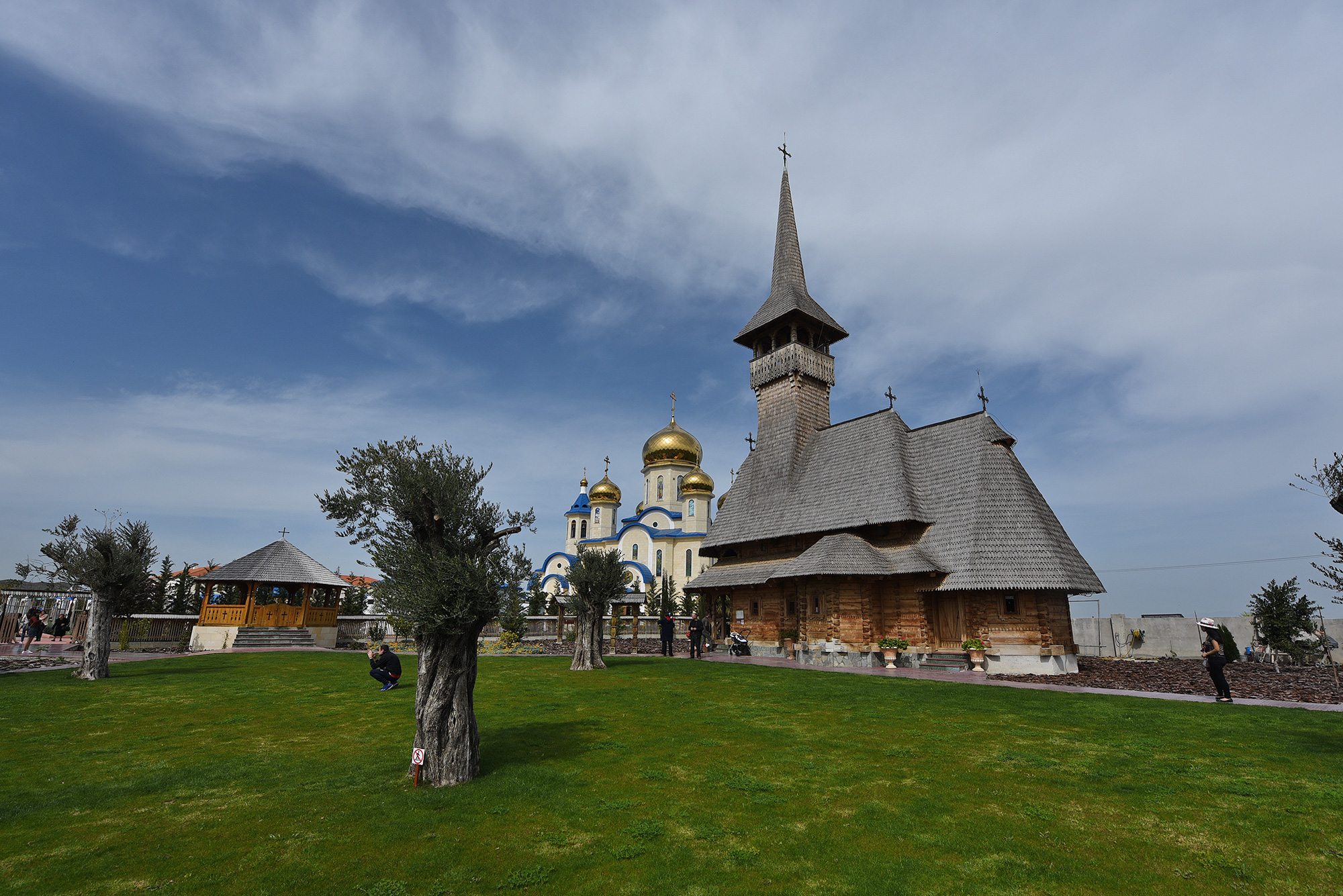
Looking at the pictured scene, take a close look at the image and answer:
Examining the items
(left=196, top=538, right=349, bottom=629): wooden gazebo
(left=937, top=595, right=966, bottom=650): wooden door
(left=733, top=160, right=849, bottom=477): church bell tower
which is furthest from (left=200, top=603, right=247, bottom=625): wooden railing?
(left=937, top=595, right=966, bottom=650): wooden door

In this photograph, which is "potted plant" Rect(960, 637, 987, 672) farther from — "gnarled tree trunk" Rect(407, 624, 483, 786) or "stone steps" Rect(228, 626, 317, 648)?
"stone steps" Rect(228, 626, 317, 648)

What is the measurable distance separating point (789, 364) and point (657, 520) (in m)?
32.7

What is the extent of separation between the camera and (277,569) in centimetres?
3039

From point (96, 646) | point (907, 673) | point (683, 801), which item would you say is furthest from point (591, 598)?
point (683, 801)

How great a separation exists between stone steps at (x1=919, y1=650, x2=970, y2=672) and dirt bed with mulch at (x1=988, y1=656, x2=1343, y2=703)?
165 centimetres

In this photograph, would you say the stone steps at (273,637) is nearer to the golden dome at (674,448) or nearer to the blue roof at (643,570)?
the blue roof at (643,570)

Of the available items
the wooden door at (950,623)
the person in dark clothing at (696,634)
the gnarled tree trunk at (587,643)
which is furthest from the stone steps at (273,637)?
the wooden door at (950,623)

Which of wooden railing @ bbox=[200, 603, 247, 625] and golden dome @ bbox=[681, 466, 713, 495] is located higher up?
golden dome @ bbox=[681, 466, 713, 495]

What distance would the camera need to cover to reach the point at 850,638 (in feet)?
75.9

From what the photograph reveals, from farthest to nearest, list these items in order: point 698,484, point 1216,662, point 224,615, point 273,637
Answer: point 698,484 → point 273,637 → point 224,615 → point 1216,662

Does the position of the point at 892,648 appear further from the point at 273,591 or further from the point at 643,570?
the point at 643,570

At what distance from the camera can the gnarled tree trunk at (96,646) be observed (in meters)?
16.4

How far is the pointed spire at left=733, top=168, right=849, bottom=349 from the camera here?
32375 millimetres

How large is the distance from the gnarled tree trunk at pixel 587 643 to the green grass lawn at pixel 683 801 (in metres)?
7.88
